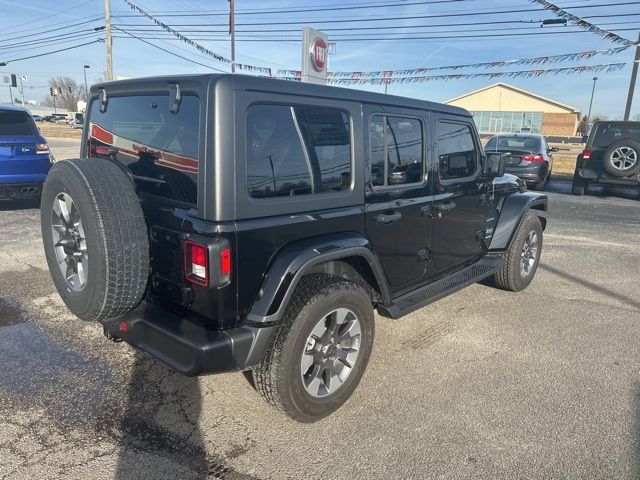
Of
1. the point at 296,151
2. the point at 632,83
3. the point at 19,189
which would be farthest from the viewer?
the point at 632,83

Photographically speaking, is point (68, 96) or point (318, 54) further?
point (68, 96)

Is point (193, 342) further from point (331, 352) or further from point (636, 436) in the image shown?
point (636, 436)

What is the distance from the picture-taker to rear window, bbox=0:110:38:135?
7.23m

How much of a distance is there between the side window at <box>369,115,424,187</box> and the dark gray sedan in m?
9.62

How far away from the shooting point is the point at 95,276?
91.7 inches

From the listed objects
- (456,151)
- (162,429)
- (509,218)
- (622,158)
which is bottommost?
(162,429)

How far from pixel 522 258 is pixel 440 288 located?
169 cm

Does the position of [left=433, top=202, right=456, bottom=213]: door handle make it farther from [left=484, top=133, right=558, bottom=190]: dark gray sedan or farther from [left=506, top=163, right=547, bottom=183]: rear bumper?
[left=506, top=163, right=547, bottom=183]: rear bumper

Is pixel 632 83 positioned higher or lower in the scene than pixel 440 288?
higher

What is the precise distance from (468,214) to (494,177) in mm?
622

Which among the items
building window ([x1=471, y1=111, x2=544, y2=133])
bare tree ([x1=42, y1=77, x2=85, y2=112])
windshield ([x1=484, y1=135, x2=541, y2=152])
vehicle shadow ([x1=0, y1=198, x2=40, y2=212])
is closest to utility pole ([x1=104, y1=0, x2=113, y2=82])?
vehicle shadow ([x1=0, y1=198, x2=40, y2=212])

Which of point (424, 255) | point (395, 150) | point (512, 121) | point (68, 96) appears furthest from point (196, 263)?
point (68, 96)

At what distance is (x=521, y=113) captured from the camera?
185ft

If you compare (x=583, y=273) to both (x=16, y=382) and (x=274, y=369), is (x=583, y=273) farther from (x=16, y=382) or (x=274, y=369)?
(x=16, y=382)
